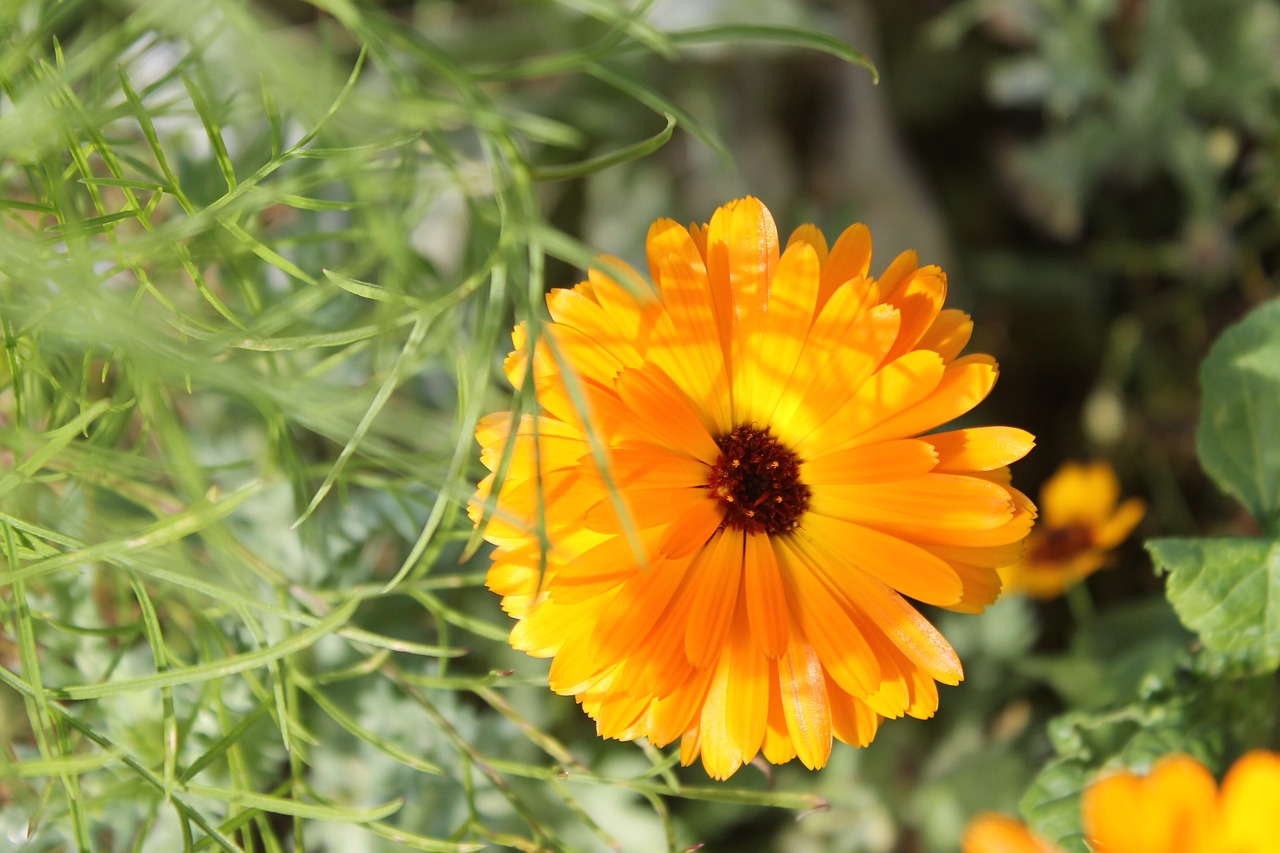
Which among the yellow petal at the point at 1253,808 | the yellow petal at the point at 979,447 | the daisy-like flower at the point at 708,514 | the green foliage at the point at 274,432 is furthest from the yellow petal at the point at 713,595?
the yellow petal at the point at 1253,808

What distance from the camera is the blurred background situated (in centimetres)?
99

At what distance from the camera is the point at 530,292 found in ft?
2.85

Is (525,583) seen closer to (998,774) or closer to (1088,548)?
(998,774)

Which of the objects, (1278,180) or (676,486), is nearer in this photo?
(676,486)

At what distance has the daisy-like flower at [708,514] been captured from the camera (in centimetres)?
104

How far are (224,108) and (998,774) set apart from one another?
5.32 feet

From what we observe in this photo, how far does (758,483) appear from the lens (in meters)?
1.34

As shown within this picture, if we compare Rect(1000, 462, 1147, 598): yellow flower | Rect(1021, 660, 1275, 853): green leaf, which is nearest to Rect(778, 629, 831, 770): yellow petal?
Rect(1021, 660, 1275, 853): green leaf

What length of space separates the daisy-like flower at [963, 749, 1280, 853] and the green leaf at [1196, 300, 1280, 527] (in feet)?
1.91

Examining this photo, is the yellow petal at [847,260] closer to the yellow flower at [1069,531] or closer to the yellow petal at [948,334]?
the yellow petal at [948,334]

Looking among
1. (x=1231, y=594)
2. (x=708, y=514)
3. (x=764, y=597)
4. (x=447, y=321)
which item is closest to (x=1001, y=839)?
(x=764, y=597)

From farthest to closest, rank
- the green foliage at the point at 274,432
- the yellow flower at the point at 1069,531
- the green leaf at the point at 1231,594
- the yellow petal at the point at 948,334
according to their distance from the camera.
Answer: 1. the yellow flower at the point at 1069,531
2. the green leaf at the point at 1231,594
3. the yellow petal at the point at 948,334
4. the green foliage at the point at 274,432

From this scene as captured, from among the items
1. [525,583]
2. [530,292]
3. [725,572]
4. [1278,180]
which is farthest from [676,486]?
[1278,180]

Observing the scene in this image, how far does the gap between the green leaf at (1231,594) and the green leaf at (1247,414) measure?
4.6 inches
